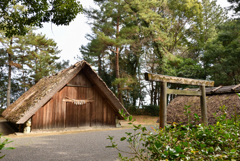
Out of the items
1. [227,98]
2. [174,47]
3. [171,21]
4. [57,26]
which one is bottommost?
[227,98]

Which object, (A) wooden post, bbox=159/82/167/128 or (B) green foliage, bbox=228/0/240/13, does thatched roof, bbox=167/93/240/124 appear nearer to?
(A) wooden post, bbox=159/82/167/128

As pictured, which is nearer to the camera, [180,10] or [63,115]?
[63,115]

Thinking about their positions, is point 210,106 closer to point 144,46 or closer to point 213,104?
point 213,104

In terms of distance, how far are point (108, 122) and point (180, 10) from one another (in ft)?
57.7

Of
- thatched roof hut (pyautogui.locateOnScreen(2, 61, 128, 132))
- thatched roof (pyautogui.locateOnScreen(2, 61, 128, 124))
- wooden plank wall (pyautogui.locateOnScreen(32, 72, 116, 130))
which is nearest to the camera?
thatched roof (pyautogui.locateOnScreen(2, 61, 128, 124))

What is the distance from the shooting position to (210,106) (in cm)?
694

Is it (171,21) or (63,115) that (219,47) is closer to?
(171,21)

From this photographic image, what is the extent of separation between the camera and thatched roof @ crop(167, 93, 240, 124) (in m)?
6.42

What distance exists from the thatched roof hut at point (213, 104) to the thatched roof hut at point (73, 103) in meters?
3.42

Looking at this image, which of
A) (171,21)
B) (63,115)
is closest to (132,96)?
(171,21)

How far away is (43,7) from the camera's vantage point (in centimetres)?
718

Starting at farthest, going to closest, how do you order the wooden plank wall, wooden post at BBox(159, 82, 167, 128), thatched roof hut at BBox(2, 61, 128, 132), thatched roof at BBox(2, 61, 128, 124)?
the wooden plank wall
thatched roof hut at BBox(2, 61, 128, 132)
thatched roof at BBox(2, 61, 128, 124)
wooden post at BBox(159, 82, 167, 128)

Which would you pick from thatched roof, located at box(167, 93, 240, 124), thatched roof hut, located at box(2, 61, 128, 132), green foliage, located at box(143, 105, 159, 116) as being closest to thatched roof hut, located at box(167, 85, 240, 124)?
thatched roof, located at box(167, 93, 240, 124)

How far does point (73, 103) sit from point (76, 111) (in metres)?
0.45
